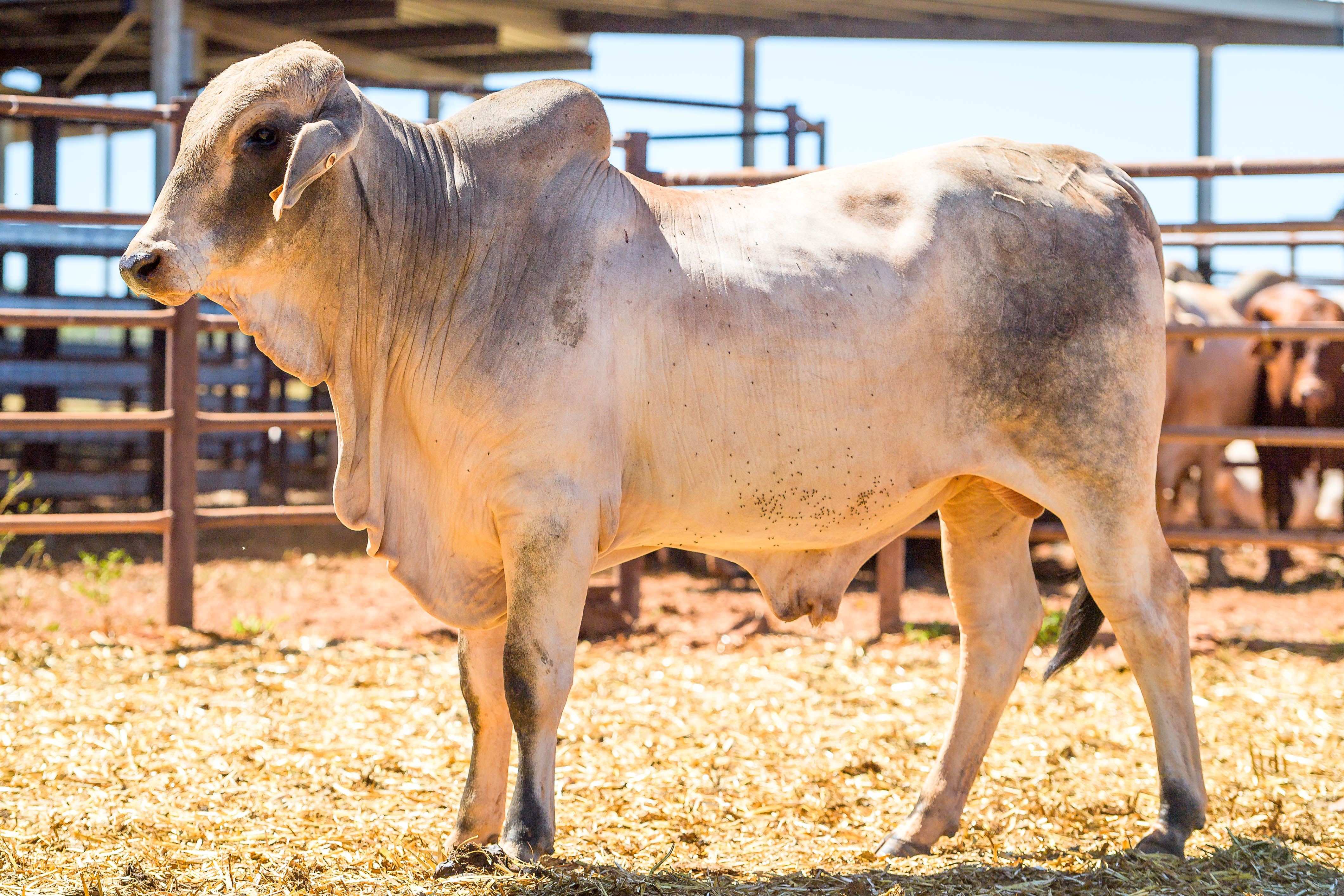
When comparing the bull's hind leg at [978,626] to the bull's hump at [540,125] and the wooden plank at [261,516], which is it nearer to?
the bull's hump at [540,125]

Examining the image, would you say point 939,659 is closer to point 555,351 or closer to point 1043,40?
point 555,351

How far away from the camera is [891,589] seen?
581cm

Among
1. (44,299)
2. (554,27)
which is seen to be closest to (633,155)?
→ (44,299)

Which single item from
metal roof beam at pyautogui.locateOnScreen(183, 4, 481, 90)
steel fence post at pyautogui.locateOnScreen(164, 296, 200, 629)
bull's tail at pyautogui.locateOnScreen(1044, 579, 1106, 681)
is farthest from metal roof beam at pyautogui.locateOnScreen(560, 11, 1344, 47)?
bull's tail at pyautogui.locateOnScreen(1044, 579, 1106, 681)

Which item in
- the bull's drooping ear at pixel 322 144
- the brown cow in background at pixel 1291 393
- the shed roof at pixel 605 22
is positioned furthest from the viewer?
the shed roof at pixel 605 22

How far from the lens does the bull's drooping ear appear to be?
235 cm

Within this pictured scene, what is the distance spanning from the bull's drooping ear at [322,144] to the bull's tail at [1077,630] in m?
2.23

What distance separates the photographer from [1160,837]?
2.88 m

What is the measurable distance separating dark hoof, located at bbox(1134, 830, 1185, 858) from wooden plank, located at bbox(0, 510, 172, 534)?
4.24m

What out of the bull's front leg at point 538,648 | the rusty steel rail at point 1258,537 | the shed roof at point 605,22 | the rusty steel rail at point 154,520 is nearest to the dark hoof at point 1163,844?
the bull's front leg at point 538,648

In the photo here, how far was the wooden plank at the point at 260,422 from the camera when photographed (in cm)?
557

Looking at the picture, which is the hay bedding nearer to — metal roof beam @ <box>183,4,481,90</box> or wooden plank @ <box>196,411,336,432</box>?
wooden plank @ <box>196,411,336,432</box>

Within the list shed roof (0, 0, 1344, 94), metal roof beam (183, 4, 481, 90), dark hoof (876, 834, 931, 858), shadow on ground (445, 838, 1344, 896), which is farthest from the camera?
metal roof beam (183, 4, 481, 90)

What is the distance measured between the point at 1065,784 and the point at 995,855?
0.79 m
